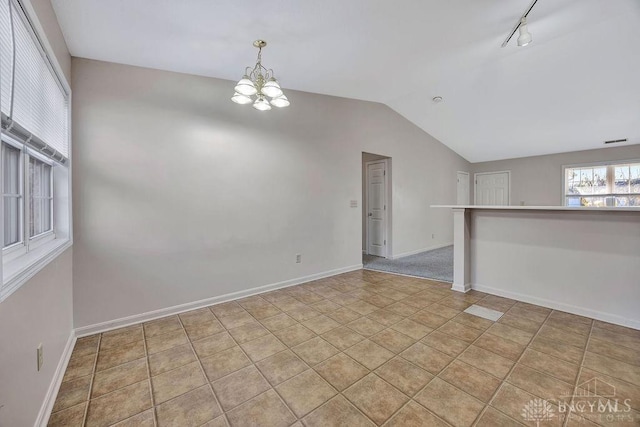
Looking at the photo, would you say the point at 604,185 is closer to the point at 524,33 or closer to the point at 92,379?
the point at 524,33

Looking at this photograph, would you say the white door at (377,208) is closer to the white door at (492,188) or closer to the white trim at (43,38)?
the white door at (492,188)

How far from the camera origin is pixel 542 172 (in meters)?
6.61

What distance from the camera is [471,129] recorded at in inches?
227

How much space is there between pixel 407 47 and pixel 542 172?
5.94 meters

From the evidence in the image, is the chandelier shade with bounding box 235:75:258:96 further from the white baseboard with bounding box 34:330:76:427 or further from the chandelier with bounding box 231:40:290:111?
the white baseboard with bounding box 34:330:76:427

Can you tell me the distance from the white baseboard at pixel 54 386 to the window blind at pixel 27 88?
1.50 meters

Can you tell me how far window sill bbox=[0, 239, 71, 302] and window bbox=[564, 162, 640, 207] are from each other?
792cm

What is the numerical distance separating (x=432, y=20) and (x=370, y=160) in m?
3.40

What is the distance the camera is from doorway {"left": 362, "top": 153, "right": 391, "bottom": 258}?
5508mm

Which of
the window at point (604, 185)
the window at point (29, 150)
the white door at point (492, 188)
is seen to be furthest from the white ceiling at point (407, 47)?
the white door at point (492, 188)

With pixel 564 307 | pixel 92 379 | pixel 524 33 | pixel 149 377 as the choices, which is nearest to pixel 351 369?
A: pixel 149 377

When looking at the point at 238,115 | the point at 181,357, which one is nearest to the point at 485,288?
the point at 181,357

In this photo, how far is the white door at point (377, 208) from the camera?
5574 mm

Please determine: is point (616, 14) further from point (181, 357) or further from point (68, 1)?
point (181, 357)
